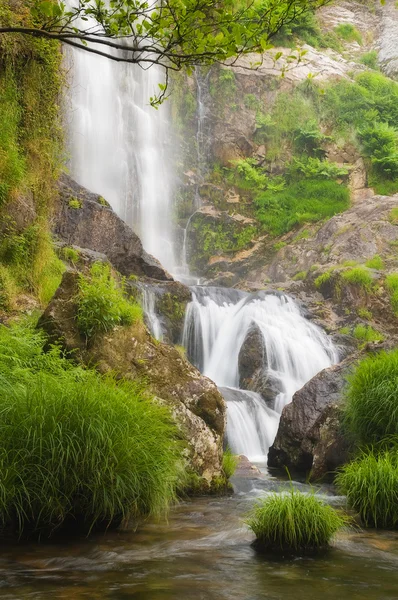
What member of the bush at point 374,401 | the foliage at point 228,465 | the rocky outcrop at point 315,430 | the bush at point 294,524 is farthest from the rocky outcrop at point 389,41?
the bush at point 294,524

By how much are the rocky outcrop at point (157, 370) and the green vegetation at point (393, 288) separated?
42.6 feet

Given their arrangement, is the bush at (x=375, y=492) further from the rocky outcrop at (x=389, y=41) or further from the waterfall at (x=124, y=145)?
the rocky outcrop at (x=389, y=41)

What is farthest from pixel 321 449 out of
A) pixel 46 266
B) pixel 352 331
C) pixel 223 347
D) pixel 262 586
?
pixel 352 331

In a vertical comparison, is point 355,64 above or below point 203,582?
above

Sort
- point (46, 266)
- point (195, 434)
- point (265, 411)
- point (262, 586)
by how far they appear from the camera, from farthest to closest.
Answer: point (265, 411), point (46, 266), point (195, 434), point (262, 586)

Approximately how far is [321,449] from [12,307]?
17.9 ft

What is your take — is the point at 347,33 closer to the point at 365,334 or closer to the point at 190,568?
the point at 365,334

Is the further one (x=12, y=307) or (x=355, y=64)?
(x=355, y=64)

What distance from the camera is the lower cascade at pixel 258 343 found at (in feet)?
45.7

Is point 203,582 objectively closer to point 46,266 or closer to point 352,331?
point 46,266

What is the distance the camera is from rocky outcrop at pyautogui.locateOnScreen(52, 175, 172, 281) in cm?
1530

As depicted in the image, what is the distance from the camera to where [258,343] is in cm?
1575

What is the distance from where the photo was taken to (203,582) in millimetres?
3889

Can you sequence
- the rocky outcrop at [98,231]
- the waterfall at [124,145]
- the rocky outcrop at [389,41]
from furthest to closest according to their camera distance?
the rocky outcrop at [389,41] < the waterfall at [124,145] < the rocky outcrop at [98,231]
